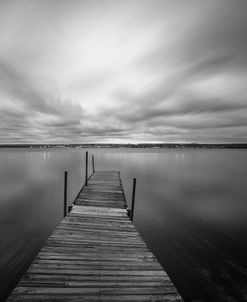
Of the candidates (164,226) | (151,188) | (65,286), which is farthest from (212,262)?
(151,188)

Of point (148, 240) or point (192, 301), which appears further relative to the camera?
point (148, 240)

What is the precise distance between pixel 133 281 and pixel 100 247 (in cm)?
198

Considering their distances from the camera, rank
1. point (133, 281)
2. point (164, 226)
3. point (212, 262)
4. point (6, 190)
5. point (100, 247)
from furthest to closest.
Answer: point (6, 190), point (164, 226), point (212, 262), point (100, 247), point (133, 281)

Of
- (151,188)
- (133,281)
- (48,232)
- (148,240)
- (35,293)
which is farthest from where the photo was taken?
(151,188)

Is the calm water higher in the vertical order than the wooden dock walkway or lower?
lower

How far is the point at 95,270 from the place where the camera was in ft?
16.8

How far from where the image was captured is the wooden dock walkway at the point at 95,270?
14.0 ft

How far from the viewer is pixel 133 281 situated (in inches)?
187

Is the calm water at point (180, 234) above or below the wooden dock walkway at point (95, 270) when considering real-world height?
below

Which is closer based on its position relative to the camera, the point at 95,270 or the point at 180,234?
the point at 95,270

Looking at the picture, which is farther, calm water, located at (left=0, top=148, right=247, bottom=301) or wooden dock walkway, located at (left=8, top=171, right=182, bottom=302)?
calm water, located at (left=0, top=148, right=247, bottom=301)

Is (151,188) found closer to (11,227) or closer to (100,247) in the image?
(11,227)

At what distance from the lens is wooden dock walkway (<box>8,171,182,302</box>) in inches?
168

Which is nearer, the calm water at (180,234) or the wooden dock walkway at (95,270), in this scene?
the wooden dock walkway at (95,270)
